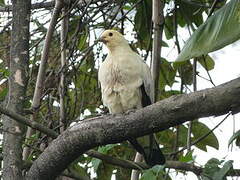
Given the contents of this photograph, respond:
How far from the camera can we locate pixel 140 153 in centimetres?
340

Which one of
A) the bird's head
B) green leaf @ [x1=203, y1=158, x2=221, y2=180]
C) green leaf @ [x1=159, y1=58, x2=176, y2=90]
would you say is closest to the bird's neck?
the bird's head

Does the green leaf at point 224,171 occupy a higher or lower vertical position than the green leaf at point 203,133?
lower

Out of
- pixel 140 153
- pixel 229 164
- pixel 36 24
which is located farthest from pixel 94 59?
pixel 229 164

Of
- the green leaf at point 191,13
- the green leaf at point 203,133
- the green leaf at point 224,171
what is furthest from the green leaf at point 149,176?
the green leaf at point 191,13

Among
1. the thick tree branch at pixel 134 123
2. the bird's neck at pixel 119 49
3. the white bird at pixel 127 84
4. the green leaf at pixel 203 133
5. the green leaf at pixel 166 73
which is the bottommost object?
the thick tree branch at pixel 134 123

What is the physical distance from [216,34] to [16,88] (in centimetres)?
104

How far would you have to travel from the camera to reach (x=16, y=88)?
3008 millimetres

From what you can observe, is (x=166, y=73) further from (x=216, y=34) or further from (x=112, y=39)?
(x=216, y=34)

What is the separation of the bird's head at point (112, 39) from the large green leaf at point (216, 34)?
3.98ft

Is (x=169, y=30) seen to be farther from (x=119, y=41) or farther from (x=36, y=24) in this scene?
(x=36, y=24)

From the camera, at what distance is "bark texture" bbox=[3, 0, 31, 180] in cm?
286

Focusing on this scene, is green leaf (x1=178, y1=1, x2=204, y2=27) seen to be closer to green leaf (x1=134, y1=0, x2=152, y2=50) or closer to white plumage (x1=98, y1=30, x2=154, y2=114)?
green leaf (x1=134, y1=0, x2=152, y2=50)

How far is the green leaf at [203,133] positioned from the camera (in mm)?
3764

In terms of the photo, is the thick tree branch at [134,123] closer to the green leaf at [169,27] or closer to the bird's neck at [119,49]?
the bird's neck at [119,49]
